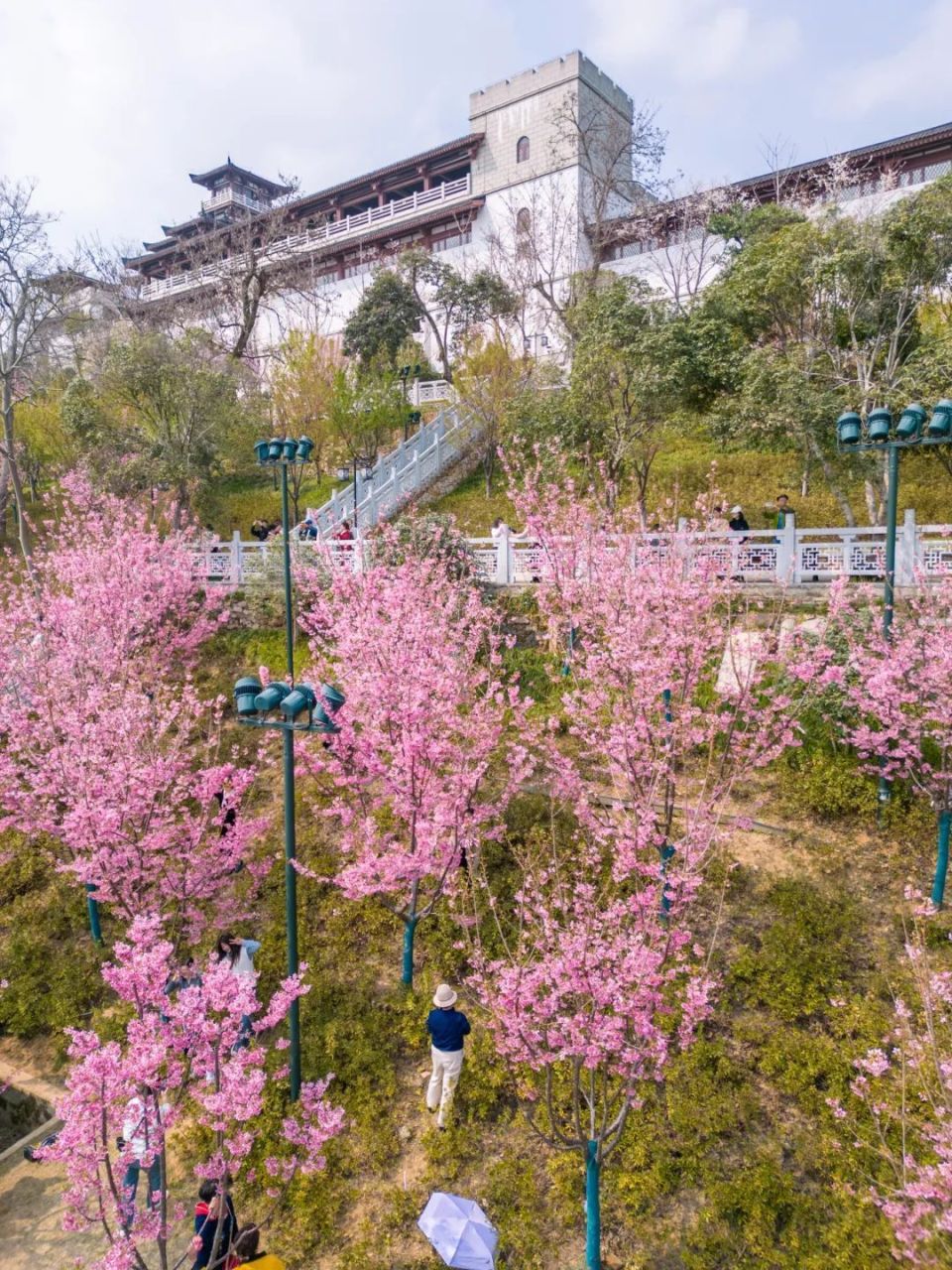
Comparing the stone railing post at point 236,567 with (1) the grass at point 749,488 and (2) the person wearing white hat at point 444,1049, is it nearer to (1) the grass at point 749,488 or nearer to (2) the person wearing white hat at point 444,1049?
(1) the grass at point 749,488

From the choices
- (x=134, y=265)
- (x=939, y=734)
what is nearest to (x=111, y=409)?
(x=939, y=734)

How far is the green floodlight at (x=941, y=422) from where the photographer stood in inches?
346

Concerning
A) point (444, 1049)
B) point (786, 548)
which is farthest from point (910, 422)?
point (444, 1049)

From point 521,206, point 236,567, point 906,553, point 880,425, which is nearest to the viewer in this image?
point 880,425

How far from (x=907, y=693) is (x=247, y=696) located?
24.5 feet

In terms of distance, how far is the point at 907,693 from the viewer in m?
8.96

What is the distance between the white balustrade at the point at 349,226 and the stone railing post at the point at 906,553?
30042 millimetres

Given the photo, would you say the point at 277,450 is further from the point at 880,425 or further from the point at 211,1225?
the point at 211,1225

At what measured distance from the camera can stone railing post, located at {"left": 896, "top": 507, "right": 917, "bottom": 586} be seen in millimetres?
12078

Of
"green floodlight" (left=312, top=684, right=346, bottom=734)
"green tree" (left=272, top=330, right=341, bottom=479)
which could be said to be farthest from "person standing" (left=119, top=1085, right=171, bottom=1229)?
"green tree" (left=272, top=330, right=341, bottom=479)

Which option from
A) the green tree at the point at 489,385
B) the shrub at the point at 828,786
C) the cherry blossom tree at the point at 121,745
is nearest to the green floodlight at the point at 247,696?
the cherry blossom tree at the point at 121,745

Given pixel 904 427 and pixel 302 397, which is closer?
pixel 904 427

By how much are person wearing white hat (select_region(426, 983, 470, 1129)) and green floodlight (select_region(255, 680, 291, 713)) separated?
3.03 meters

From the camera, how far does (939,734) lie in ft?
27.5
